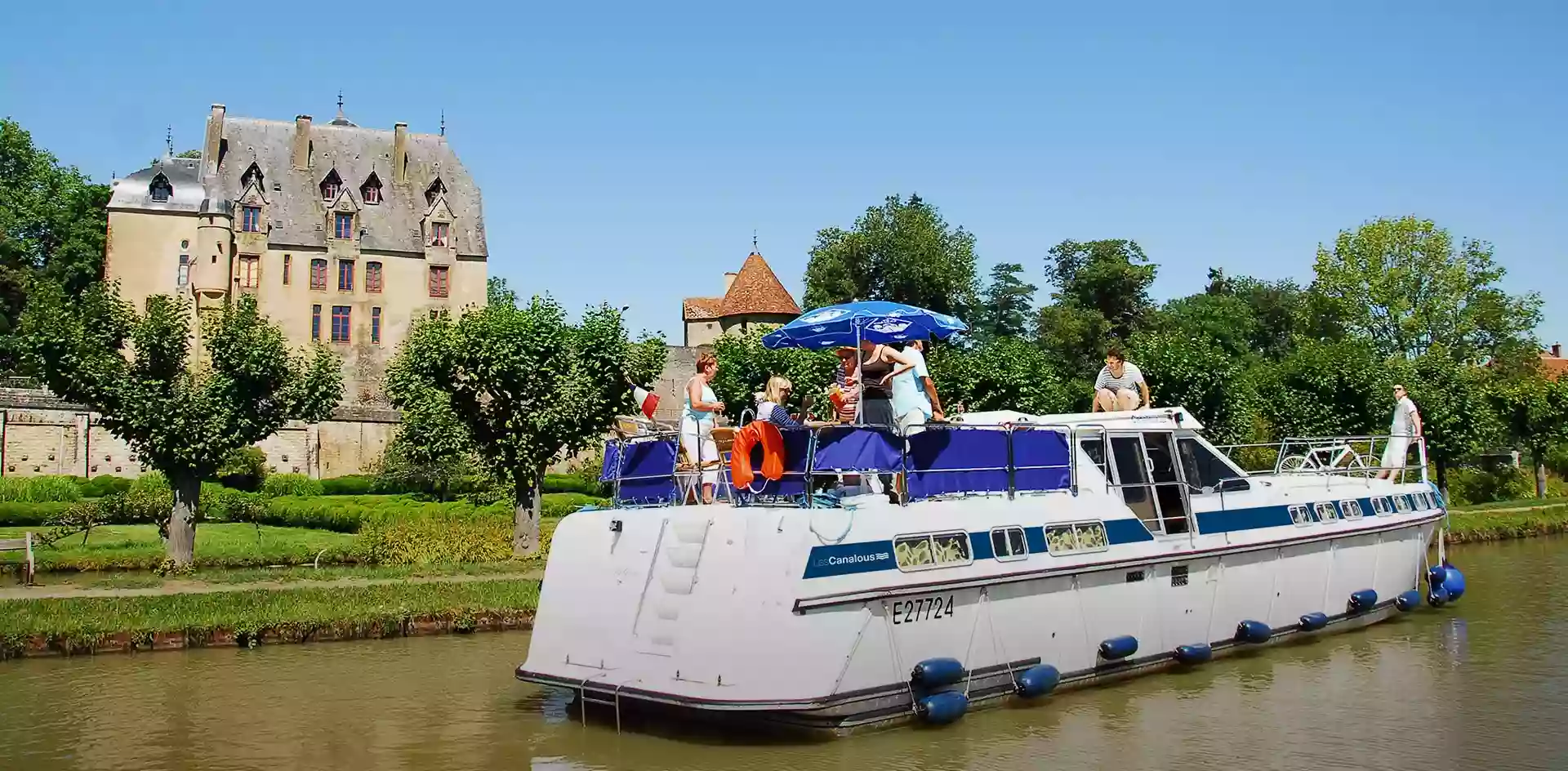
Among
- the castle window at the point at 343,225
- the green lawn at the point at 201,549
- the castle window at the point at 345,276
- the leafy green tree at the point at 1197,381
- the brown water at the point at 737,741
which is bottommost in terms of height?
the brown water at the point at 737,741

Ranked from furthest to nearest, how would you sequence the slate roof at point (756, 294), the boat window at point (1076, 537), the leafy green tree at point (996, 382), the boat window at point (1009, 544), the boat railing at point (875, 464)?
the slate roof at point (756, 294)
the leafy green tree at point (996, 382)
the boat window at point (1076, 537)
the boat window at point (1009, 544)
the boat railing at point (875, 464)

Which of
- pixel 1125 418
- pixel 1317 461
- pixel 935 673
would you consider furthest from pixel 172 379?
pixel 1317 461

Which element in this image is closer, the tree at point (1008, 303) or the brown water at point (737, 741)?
the brown water at point (737, 741)

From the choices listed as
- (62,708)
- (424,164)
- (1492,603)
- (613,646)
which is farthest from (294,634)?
(424,164)

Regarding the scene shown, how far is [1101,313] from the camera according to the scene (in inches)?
3120

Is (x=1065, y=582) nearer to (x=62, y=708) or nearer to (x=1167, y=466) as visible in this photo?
(x=1167, y=466)

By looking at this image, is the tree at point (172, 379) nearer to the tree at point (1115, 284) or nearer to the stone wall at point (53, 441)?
the stone wall at point (53, 441)

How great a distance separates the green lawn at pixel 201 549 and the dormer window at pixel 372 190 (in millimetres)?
40141

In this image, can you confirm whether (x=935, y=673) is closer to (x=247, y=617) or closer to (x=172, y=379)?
(x=247, y=617)

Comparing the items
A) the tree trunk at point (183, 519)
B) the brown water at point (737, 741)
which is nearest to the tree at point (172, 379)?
the tree trunk at point (183, 519)

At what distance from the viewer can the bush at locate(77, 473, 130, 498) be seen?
47.8m

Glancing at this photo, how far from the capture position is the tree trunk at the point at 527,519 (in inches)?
1246

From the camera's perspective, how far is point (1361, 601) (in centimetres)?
1912

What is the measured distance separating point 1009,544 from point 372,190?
69781 millimetres
